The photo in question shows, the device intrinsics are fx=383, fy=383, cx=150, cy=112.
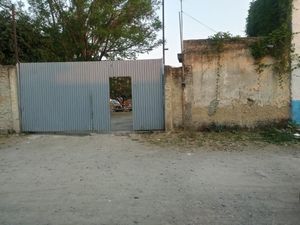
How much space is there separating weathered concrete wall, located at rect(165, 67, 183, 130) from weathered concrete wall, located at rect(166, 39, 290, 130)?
19 cm

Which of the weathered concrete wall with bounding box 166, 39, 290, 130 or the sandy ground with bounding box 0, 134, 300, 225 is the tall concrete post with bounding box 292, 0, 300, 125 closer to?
the weathered concrete wall with bounding box 166, 39, 290, 130

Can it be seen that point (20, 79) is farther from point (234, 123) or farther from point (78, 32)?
point (78, 32)

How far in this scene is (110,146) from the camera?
10336 millimetres

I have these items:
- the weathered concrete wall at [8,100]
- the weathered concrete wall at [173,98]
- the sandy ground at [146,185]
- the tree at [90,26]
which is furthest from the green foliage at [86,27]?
the sandy ground at [146,185]

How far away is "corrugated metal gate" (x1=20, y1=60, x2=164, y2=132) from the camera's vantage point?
12156 millimetres

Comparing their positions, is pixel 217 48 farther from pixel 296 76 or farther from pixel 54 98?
pixel 54 98

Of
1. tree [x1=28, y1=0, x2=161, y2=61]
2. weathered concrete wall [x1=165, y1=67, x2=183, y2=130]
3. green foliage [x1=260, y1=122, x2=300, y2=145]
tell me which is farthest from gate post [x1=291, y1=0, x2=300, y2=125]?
tree [x1=28, y1=0, x2=161, y2=61]

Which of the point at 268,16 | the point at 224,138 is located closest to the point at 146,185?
the point at 224,138

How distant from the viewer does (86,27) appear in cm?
2167

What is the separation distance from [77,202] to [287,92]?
8.48 metres

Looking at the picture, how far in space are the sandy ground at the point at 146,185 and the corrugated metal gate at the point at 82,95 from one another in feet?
6.01

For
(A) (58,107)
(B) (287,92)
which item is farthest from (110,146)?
(B) (287,92)

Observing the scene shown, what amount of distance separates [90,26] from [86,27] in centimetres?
23

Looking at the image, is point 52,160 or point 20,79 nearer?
point 52,160
